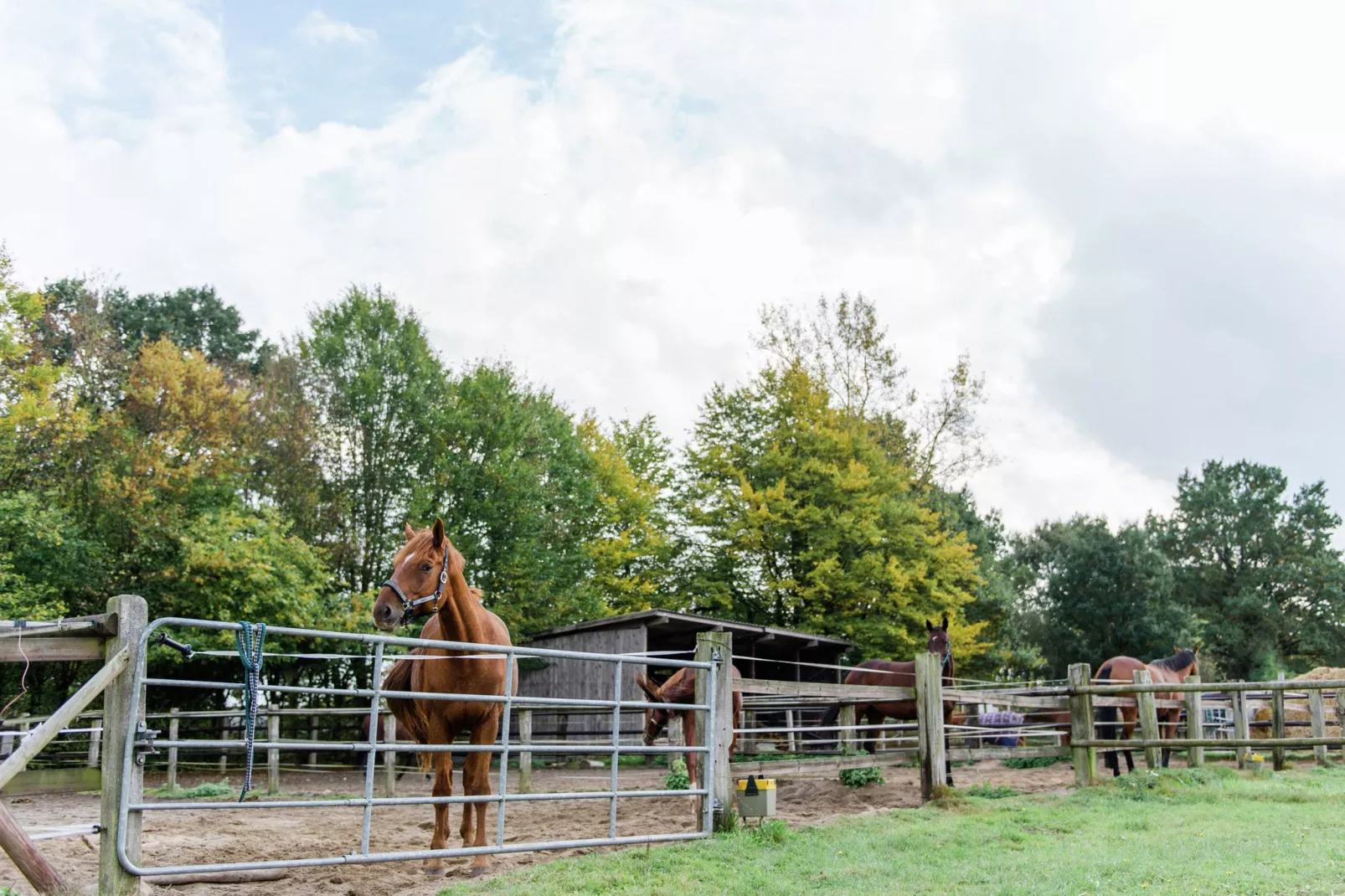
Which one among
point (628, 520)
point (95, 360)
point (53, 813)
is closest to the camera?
point (53, 813)

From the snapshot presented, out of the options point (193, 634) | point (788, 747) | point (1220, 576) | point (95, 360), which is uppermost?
point (95, 360)

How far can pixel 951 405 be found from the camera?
104 ft

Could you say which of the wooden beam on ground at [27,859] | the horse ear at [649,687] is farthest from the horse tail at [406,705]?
the wooden beam on ground at [27,859]

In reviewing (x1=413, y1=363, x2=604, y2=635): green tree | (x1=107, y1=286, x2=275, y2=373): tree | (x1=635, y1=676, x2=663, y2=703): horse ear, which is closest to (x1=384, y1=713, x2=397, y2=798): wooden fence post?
(x1=635, y1=676, x2=663, y2=703): horse ear

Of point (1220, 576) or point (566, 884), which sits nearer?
point (566, 884)

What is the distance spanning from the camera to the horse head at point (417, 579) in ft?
19.0

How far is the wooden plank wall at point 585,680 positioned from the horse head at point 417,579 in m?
12.4

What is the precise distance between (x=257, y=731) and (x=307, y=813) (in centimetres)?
912

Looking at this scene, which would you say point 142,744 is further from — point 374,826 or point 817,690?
point 817,690

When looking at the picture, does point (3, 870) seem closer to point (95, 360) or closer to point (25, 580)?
point (25, 580)

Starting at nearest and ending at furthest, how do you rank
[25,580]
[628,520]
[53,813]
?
1. [53,813]
2. [25,580]
3. [628,520]

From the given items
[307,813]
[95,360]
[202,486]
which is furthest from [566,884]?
[95,360]

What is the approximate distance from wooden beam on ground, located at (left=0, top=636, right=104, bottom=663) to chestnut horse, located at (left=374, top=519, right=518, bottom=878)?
5.21 ft

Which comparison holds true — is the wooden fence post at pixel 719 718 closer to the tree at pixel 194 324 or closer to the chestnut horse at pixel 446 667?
the chestnut horse at pixel 446 667
